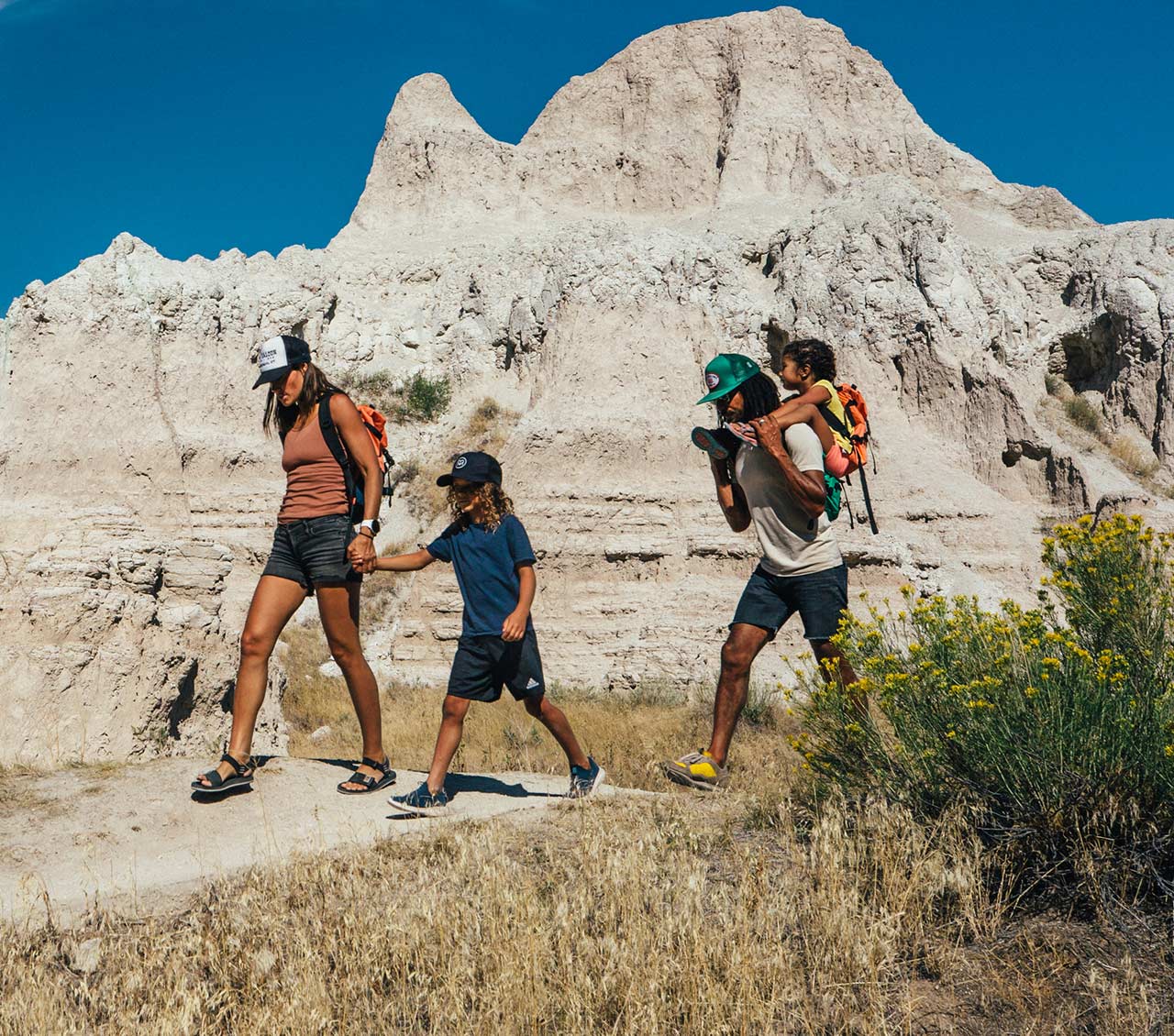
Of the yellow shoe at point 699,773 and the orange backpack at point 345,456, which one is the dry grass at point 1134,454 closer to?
the yellow shoe at point 699,773

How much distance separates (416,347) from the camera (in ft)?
90.5

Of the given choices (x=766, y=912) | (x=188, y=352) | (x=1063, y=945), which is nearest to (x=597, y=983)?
(x=766, y=912)

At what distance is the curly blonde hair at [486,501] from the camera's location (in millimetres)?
5195

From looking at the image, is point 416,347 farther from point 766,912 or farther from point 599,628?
point 766,912

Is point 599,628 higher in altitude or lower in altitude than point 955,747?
lower

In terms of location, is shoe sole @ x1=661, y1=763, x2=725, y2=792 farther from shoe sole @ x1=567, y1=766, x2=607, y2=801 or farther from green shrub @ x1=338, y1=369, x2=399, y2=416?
green shrub @ x1=338, y1=369, x2=399, y2=416

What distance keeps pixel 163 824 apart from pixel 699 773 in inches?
105

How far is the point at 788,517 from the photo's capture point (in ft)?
17.0

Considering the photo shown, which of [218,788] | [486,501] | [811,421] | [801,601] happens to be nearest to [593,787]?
[801,601]

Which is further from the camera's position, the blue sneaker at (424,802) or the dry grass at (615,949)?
the blue sneaker at (424,802)

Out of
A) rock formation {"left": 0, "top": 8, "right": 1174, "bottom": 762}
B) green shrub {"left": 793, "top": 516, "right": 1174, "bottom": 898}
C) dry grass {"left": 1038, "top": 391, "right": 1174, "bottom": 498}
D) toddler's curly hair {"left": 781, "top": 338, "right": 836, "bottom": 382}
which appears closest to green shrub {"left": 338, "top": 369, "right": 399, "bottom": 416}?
rock formation {"left": 0, "top": 8, "right": 1174, "bottom": 762}

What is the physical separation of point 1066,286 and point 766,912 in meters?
24.0

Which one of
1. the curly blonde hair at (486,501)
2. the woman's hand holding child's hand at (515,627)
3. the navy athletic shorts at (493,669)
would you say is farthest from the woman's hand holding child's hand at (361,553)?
the woman's hand holding child's hand at (515,627)

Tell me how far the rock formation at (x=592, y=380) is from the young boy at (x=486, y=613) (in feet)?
12.8
